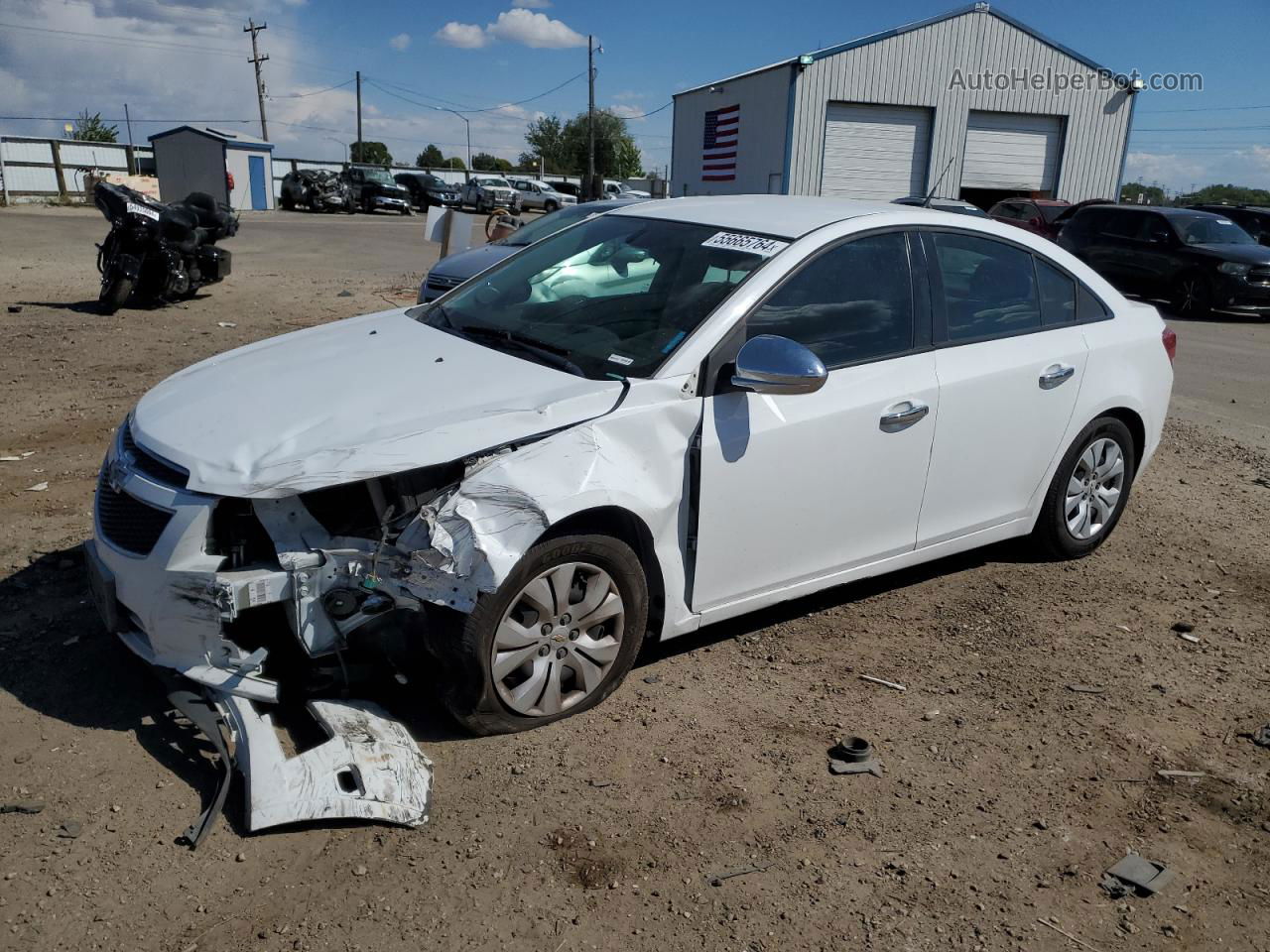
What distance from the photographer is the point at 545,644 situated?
11.4ft

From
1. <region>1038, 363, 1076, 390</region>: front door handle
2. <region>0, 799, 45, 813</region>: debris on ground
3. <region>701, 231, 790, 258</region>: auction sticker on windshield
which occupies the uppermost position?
<region>701, 231, 790, 258</region>: auction sticker on windshield

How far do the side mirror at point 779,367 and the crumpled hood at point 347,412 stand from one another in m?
0.46

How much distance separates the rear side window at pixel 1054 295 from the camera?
16.0ft

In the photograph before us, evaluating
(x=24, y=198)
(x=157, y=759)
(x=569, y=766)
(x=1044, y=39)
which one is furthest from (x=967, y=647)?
(x=24, y=198)

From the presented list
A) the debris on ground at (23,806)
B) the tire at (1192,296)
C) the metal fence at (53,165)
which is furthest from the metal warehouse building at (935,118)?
the debris on ground at (23,806)

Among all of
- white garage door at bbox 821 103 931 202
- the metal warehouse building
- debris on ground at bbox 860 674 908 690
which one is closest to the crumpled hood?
debris on ground at bbox 860 674 908 690

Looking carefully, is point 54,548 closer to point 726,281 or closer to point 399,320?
point 399,320

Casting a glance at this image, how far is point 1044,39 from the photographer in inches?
1206

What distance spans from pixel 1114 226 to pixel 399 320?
16.6 metres

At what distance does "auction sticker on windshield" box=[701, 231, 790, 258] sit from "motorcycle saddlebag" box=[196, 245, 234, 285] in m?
10.9

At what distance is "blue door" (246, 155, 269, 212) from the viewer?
4150 centimetres

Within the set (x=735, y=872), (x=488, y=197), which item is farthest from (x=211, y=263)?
(x=488, y=197)

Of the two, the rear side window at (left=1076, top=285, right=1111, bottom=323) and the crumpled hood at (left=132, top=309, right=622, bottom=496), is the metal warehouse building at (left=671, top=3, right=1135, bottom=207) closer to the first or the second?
the rear side window at (left=1076, top=285, right=1111, bottom=323)

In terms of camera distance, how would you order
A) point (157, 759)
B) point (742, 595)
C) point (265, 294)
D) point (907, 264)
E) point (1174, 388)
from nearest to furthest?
point (157, 759), point (742, 595), point (907, 264), point (1174, 388), point (265, 294)
